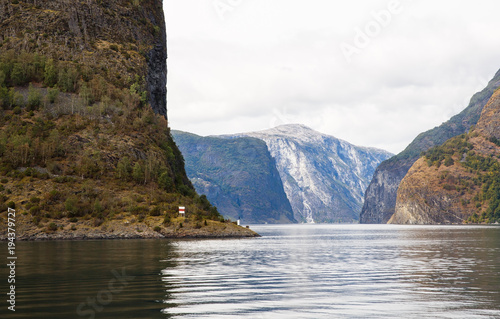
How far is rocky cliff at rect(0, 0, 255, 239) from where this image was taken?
12112 centimetres

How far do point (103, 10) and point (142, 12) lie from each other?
1771cm

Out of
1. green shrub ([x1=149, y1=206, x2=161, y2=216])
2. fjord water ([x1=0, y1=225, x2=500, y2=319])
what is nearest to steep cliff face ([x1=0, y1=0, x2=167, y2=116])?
green shrub ([x1=149, y1=206, x2=161, y2=216])

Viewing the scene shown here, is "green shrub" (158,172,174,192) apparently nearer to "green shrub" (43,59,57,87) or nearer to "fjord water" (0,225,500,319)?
"green shrub" (43,59,57,87)

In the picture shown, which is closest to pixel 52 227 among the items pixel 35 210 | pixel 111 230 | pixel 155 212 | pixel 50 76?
pixel 35 210

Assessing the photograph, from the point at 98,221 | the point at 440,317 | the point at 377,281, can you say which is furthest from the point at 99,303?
the point at 98,221

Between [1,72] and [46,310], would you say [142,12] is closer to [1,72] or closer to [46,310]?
[1,72]

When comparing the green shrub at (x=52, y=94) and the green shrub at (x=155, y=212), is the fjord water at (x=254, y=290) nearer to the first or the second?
the green shrub at (x=155, y=212)

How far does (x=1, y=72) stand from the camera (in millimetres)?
157750

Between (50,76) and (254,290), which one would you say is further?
(50,76)

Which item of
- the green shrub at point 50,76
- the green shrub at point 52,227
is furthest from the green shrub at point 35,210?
the green shrub at point 50,76

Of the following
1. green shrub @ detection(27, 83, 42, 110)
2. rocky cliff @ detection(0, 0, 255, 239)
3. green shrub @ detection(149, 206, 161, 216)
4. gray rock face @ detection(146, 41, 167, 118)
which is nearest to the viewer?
rocky cliff @ detection(0, 0, 255, 239)

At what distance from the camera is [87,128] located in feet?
478

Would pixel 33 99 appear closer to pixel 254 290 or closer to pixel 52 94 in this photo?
pixel 52 94

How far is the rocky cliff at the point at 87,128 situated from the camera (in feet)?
397
